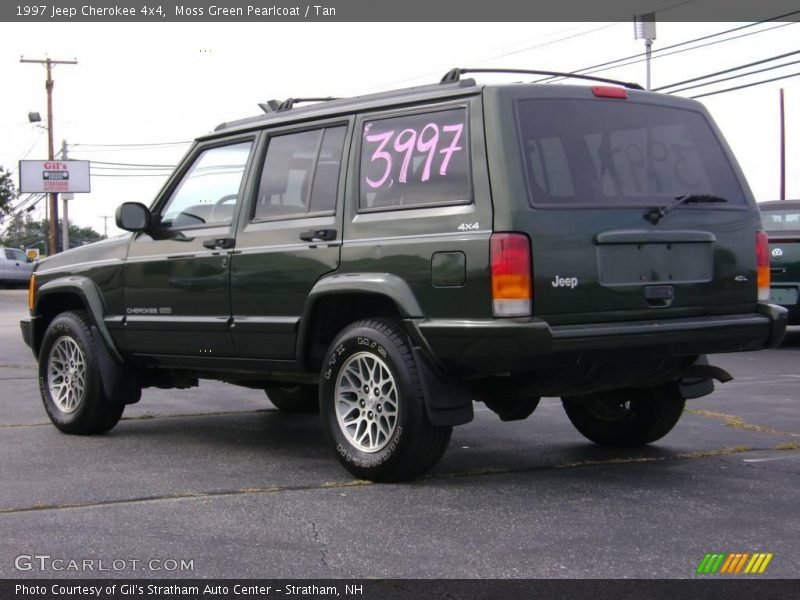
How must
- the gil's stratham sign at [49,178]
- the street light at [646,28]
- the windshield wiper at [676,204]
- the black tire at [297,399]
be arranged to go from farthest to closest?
the gil's stratham sign at [49,178] → the street light at [646,28] → the black tire at [297,399] → the windshield wiper at [676,204]

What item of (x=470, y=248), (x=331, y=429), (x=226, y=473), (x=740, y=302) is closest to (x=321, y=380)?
(x=331, y=429)

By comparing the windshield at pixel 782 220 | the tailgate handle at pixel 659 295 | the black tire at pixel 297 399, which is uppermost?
the windshield at pixel 782 220

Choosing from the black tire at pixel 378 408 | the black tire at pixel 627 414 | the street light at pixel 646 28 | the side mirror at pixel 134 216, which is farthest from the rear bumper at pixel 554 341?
the street light at pixel 646 28

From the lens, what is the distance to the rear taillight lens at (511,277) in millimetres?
4711

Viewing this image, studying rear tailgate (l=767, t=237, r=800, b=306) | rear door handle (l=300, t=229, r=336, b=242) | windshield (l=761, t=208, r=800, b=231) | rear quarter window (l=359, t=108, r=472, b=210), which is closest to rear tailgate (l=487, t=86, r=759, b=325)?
rear quarter window (l=359, t=108, r=472, b=210)

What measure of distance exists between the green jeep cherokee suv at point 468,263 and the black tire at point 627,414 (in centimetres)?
1

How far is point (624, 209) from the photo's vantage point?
5.08 m

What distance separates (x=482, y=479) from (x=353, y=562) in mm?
1549

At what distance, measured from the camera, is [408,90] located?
18.1 feet

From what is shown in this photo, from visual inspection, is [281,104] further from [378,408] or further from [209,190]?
[378,408]

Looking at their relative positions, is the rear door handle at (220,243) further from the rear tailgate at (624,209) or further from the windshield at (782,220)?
the windshield at (782,220)

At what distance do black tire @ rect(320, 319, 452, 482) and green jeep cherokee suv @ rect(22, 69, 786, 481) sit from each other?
1cm

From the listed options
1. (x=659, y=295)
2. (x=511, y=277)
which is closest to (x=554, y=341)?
(x=511, y=277)

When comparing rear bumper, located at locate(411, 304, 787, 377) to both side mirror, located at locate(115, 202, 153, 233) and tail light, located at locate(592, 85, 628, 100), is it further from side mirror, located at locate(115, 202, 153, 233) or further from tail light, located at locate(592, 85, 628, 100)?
side mirror, located at locate(115, 202, 153, 233)
